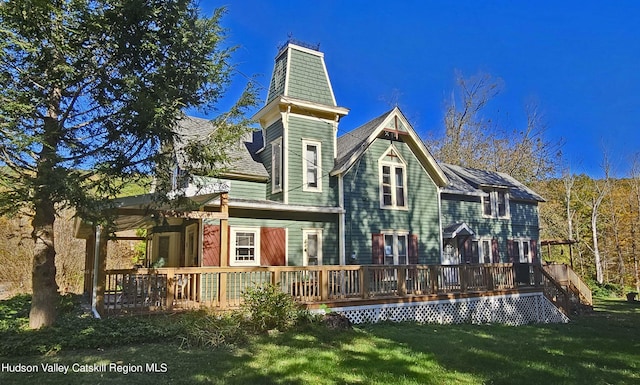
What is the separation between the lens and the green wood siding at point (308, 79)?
15422mm

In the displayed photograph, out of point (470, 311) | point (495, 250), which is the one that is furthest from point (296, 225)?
point (495, 250)

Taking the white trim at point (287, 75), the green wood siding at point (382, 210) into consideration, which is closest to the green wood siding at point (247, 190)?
the green wood siding at point (382, 210)

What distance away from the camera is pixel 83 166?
323 inches

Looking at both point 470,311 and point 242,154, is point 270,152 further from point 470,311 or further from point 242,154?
point 470,311

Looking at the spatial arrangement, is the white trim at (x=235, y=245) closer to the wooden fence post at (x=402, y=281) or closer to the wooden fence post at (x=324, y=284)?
the wooden fence post at (x=324, y=284)

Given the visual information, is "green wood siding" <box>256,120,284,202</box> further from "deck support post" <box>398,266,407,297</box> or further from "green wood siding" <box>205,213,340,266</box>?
"deck support post" <box>398,266,407,297</box>

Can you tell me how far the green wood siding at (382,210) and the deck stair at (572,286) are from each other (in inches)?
198

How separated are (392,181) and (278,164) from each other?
179 inches

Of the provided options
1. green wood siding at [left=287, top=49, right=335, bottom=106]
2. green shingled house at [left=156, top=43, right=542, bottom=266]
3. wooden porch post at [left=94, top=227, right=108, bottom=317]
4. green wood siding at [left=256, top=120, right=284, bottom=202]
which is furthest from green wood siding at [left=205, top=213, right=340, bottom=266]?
green wood siding at [left=287, top=49, right=335, bottom=106]

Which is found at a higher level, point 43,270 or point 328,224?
point 328,224

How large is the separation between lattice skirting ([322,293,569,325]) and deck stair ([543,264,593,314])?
80.3 inches

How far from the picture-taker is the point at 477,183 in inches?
810

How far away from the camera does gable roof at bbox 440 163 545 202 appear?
19331mm

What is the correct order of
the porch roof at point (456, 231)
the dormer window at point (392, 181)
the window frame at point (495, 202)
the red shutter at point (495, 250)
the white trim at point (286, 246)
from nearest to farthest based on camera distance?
the white trim at point (286, 246) → the dormer window at point (392, 181) → the porch roof at point (456, 231) → the red shutter at point (495, 250) → the window frame at point (495, 202)
